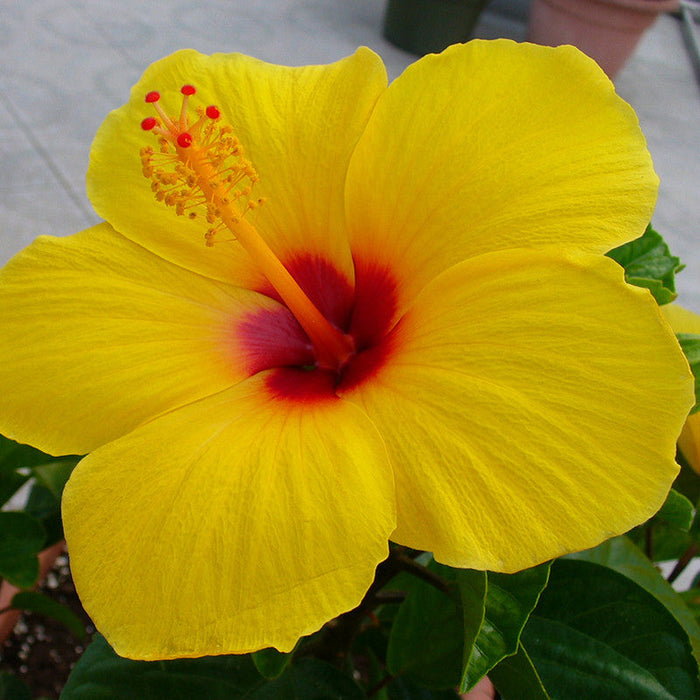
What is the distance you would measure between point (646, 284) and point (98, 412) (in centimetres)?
46

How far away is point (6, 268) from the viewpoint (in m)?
0.60

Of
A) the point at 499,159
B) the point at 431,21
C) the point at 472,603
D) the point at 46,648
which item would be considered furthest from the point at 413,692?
the point at 431,21

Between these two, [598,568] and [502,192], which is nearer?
[502,192]

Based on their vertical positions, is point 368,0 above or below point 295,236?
below

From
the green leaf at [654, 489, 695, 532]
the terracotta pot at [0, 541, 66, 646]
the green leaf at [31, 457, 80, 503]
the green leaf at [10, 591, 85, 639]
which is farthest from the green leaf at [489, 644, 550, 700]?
the terracotta pot at [0, 541, 66, 646]

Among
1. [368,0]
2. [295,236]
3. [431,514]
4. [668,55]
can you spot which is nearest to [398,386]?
[431,514]

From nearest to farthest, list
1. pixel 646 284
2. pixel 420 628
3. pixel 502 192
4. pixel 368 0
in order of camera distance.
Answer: pixel 502 192 < pixel 646 284 < pixel 420 628 < pixel 368 0

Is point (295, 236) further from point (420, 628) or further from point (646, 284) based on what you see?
point (420, 628)

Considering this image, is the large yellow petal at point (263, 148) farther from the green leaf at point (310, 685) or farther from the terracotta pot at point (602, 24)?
the terracotta pot at point (602, 24)

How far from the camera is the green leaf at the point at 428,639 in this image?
0.78 meters

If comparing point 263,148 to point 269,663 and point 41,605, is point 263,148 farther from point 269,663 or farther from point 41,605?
point 41,605

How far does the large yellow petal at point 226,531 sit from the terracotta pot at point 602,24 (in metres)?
3.72

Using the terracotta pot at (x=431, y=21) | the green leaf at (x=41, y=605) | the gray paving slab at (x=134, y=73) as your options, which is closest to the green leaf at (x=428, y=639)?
the green leaf at (x=41, y=605)

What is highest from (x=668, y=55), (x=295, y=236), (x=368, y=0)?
(x=295, y=236)
